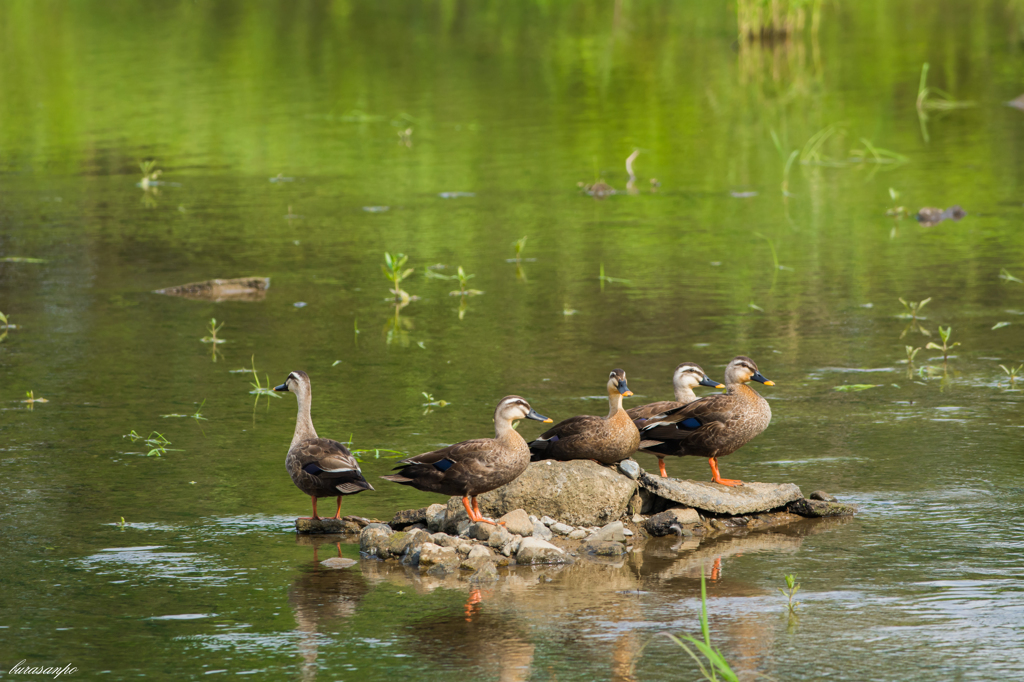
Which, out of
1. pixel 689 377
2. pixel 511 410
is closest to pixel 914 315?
pixel 689 377

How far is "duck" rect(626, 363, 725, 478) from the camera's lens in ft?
29.3

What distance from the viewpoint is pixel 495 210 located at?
1764 centimetres

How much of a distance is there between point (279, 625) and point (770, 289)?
834 cm

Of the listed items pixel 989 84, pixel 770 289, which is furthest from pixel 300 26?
pixel 770 289

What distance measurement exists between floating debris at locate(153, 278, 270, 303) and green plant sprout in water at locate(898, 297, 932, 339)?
20.9 ft

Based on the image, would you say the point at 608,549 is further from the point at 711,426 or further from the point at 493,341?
the point at 493,341

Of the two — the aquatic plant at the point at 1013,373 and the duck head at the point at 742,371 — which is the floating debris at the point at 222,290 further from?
the aquatic plant at the point at 1013,373

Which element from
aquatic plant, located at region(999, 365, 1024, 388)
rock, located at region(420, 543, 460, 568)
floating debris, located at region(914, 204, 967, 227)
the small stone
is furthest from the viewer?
floating debris, located at region(914, 204, 967, 227)

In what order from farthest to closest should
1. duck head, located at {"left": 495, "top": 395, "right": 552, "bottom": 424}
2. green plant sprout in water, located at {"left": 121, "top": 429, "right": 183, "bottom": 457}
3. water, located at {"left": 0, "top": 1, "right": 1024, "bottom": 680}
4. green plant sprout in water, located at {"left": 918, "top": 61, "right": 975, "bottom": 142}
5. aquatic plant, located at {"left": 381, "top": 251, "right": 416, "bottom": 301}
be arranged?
green plant sprout in water, located at {"left": 918, "top": 61, "right": 975, "bottom": 142} → aquatic plant, located at {"left": 381, "top": 251, "right": 416, "bottom": 301} → green plant sprout in water, located at {"left": 121, "top": 429, "right": 183, "bottom": 457} → duck head, located at {"left": 495, "top": 395, "right": 552, "bottom": 424} → water, located at {"left": 0, "top": 1, "right": 1024, "bottom": 680}

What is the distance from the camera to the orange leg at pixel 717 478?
8.47m

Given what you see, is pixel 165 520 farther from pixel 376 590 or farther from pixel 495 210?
pixel 495 210

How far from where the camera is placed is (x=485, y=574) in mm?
7418

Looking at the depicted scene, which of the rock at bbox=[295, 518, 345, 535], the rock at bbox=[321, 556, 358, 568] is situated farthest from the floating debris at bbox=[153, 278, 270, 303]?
the rock at bbox=[321, 556, 358, 568]

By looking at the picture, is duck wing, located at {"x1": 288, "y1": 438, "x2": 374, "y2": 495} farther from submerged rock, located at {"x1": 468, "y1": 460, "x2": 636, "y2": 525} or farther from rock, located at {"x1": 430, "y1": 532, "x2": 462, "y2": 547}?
submerged rock, located at {"x1": 468, "y1": 460, "x2": 636, "y2": 525}
